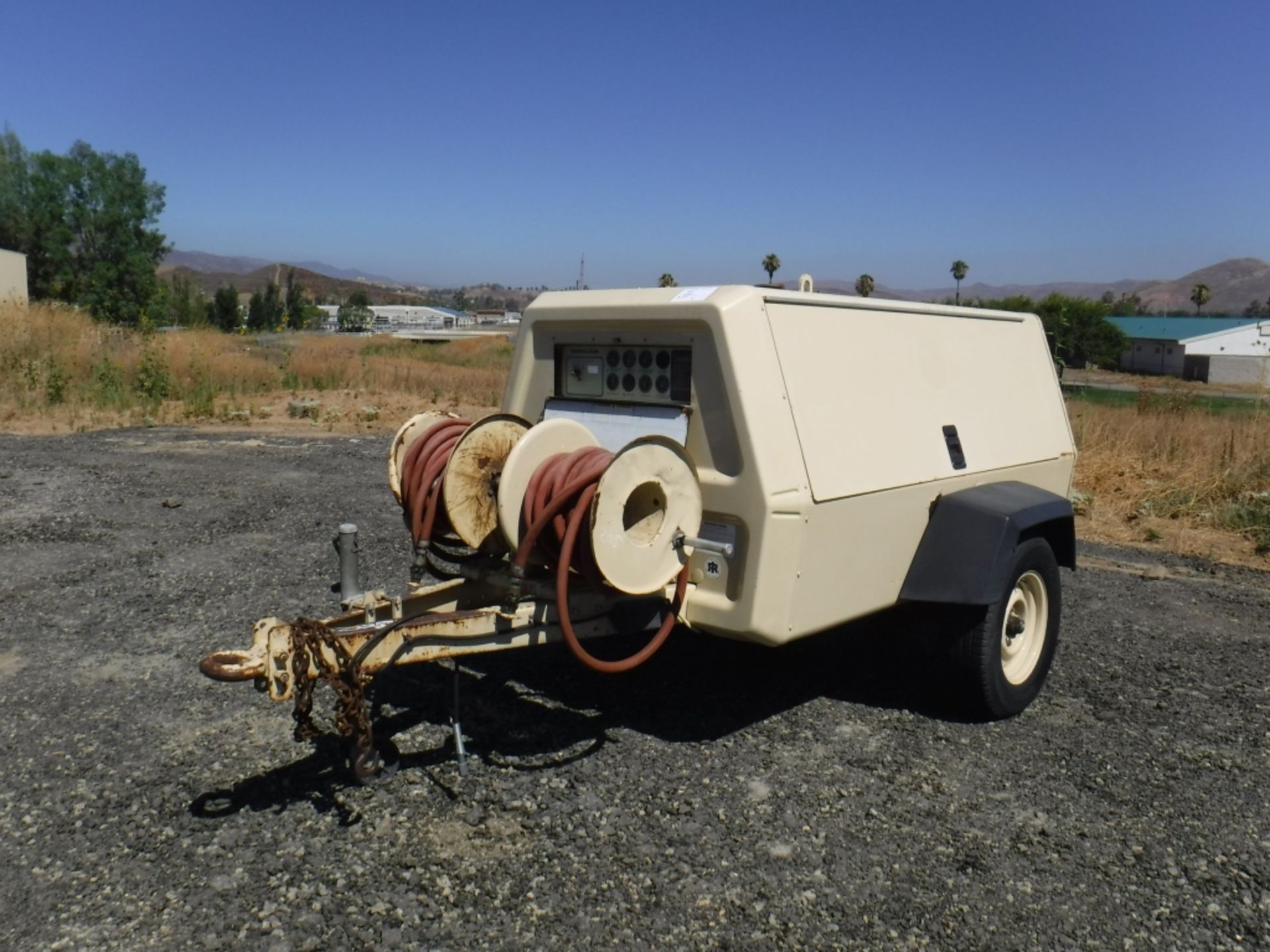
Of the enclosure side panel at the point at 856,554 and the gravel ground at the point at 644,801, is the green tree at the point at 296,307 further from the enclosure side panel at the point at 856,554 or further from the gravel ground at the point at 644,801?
the enclosure side panel at the point at 856,554

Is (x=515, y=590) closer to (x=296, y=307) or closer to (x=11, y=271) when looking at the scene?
(x=11, y=271)

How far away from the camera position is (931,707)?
4777mm

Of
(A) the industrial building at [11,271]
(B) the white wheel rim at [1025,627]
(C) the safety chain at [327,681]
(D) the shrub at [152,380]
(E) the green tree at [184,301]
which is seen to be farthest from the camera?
(E) the green tree at [184,301]

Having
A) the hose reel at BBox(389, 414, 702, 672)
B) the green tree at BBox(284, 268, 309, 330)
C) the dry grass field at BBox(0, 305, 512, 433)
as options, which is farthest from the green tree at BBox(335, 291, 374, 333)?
the hose reel at BBox(389, 414, 702, 672)

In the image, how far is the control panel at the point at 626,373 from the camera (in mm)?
4035

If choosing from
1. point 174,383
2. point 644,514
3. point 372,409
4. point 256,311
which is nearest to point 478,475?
point 644,514

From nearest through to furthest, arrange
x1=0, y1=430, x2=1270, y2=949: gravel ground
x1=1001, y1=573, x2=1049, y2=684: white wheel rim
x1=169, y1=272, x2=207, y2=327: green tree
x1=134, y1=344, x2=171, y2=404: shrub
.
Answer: x1=0, y1=430, x2=1270, y2=949: gravel ground
x1=1001, y1=573, x2=1049, y2=684: white wheel rim
x1=134, y1=344, x2=171, y2=404: shrub
x1=169, y1=272, x2=207, y2=327: green tree

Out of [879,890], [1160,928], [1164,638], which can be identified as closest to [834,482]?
[879,890]

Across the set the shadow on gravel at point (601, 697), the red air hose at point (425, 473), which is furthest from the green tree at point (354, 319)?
the red air hose at point (425, 473)

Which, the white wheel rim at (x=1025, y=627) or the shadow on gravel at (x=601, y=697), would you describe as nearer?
the shadow on gravel at (x=601, y=697)

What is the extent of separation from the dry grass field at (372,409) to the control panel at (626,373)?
6.49 metres

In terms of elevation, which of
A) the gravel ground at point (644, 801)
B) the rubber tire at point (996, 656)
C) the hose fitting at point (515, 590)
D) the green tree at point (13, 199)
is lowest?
the gravel ground at point (644, 801)

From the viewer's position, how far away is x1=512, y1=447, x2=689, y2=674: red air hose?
137 inches

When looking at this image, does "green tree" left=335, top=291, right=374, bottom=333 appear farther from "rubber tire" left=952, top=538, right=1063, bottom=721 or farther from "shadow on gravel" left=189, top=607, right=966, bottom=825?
"rubber tire" left=952, top=538, right=1063, bottom=721
